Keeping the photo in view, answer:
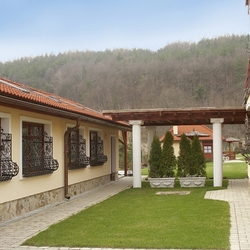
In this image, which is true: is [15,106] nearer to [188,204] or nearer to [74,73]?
[188,204]

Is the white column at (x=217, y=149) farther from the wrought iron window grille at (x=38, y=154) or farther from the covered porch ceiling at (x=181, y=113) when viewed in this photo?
the wrought iron window grille at (x=38, y=154)

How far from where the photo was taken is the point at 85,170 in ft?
47.0

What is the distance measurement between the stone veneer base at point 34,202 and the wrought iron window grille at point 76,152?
2.20 feet

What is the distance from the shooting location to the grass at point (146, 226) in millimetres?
6230

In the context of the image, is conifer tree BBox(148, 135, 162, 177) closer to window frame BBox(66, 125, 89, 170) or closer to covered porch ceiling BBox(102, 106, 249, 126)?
covered porch ceiling BBox(102, 106, 249, 126)

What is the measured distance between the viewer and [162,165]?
15273 mm

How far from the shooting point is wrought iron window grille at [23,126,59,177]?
9820mm

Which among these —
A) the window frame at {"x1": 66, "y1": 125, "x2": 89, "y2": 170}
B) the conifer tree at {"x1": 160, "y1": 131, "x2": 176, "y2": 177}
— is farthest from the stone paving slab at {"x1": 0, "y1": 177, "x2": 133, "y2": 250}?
the conifer tree at {"x1": 160, "y1": 131, "x2": 176, "y2": 177}

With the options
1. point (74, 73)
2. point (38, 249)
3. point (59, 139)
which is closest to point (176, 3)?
point (59, 139)

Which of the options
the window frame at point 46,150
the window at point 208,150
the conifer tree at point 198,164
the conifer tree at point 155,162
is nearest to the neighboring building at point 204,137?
the window at point 208,150

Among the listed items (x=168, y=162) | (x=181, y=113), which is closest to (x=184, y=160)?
(x=168, y=162)

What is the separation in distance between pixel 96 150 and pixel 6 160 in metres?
7.82

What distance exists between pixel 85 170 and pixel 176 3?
9410 millimetres

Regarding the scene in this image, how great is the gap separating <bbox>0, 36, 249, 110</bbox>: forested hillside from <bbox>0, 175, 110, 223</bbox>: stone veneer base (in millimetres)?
41168
